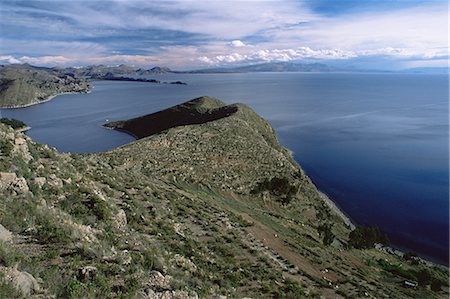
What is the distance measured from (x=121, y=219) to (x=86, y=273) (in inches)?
277

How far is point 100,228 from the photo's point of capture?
1359 centimetres

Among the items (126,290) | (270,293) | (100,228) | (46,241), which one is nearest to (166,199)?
(100,228)

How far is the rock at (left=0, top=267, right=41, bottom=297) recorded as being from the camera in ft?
25.2

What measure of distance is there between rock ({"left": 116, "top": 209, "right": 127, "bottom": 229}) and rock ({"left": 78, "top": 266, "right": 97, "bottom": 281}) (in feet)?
18.3

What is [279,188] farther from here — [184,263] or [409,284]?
[184,263]

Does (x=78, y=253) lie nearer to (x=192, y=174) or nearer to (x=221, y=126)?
(x=192, y=174)

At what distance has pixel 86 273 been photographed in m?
9.06

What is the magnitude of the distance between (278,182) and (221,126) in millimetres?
27321

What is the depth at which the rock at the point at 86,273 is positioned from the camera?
29.3 ft

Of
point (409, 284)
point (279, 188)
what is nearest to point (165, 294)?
point (409, 284)

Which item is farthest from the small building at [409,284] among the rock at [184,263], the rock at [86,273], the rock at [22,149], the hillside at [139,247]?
the rock at [22,149]

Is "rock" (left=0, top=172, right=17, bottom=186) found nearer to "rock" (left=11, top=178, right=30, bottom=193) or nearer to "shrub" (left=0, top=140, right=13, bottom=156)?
"rock" (left=11, top=178, right=30, bottom=193)

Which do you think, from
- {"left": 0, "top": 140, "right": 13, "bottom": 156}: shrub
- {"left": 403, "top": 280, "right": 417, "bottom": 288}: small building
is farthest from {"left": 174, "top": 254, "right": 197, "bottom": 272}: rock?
{"left": 403, "top": 280, "right": 417, "bottom": 288}: small building

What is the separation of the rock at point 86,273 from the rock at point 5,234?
8.81 feet
